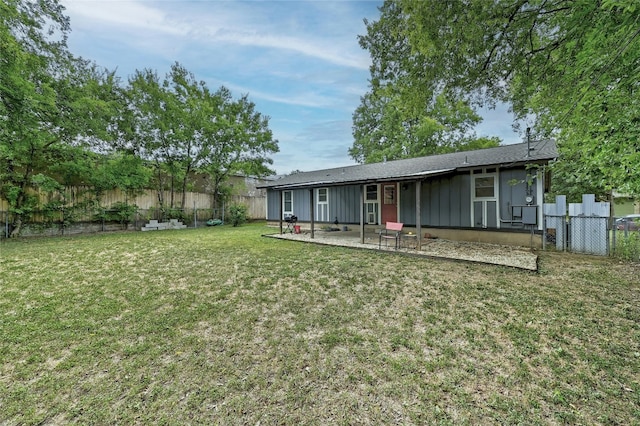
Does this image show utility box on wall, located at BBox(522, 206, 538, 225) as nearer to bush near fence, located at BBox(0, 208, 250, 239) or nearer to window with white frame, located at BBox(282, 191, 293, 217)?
window with white frame, located at BBox(282, 191, 293, 217)

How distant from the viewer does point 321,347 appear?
2756 mm

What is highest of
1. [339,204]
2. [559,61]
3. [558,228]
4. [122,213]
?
[559,61]

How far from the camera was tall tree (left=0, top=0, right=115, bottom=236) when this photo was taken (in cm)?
798

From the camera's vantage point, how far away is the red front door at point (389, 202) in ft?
35.1

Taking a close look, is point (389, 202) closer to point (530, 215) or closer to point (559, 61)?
point (530, 215)

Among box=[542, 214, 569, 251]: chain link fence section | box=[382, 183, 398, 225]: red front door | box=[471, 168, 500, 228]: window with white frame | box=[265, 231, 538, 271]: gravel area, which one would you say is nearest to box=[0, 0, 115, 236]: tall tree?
box=[265, 231, 538, 271]: gravel area

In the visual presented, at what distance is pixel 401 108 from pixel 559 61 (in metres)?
3.07

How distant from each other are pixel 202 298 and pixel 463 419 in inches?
141

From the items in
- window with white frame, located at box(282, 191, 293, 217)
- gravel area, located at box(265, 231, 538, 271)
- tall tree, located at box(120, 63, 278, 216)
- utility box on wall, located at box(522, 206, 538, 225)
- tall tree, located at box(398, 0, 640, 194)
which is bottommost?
gravel area, located at box(265, 231, 538, 271)

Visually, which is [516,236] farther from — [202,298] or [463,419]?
[202,298]

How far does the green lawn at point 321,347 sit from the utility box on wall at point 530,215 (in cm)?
243

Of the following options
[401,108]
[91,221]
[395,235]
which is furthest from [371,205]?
[91,221]

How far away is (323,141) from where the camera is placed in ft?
99.0

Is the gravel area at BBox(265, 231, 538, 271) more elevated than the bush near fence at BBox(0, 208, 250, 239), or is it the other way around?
the bush near fence at BBox(0, 208, 250, 239)
